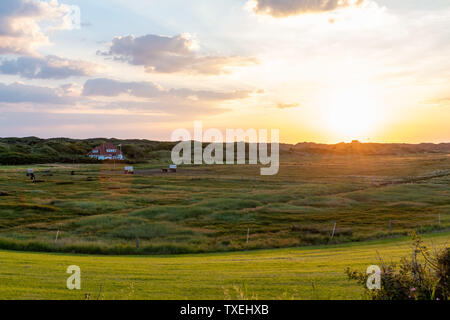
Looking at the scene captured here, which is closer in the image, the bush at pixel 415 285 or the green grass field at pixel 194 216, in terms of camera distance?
the bush at pixel 415 285

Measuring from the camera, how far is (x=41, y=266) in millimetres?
18938

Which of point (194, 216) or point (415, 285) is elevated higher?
point (415, 285)

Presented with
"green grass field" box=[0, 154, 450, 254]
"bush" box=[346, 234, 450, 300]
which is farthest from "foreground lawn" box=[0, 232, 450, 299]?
"green grass field" box=[0, 154, 450, 254]

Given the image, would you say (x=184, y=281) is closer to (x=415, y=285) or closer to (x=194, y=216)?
(x=415, y=285)

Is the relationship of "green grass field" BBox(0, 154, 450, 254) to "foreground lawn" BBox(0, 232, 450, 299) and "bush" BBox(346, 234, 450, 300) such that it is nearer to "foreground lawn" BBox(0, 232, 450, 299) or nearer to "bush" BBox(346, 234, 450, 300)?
"foreground lawn" BBox(0, 232, 450, 299)

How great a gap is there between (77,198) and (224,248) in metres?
50.2

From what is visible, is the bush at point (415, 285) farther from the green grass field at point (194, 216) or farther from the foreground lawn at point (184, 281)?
the green grass field at point (194, 216)

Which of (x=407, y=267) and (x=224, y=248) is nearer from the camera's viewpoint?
(x=407, y=267)

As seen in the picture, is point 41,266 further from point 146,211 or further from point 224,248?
point 146,211

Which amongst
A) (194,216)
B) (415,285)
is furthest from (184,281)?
(194,216)

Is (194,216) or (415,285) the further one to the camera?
(194,216)

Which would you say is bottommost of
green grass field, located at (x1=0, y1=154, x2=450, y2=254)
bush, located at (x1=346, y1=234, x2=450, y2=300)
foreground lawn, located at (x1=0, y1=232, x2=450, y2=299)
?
green grass field, located at (x1=0, y1=154, x2=450, y2=254)

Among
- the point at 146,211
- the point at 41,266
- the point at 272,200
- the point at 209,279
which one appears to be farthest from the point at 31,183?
the point at 209,279

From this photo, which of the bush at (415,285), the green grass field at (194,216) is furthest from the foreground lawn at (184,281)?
the green grass field at (194,216)
